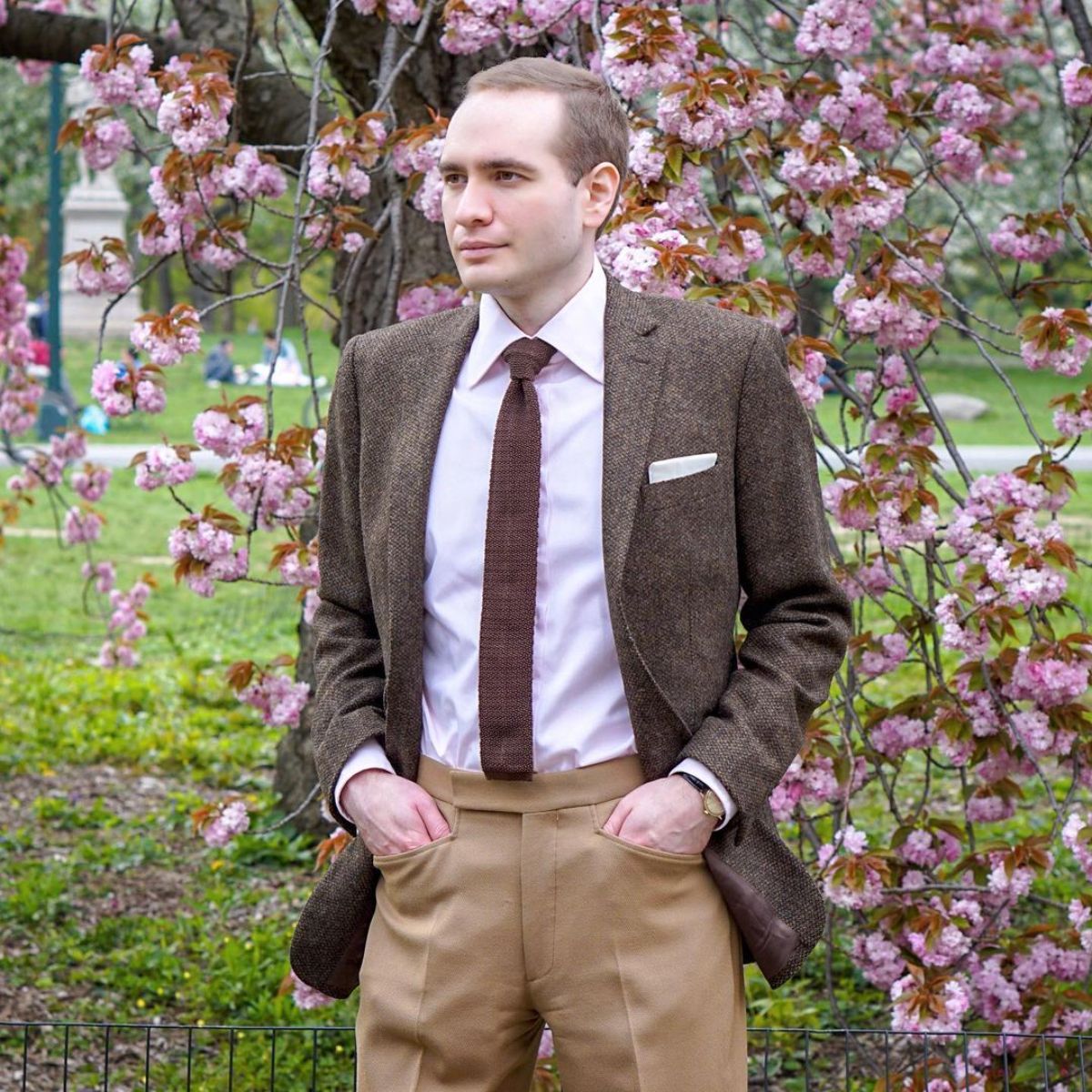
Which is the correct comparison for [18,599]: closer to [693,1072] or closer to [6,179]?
[693,1072]

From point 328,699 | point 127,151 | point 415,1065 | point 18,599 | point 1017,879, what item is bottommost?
point 18,599

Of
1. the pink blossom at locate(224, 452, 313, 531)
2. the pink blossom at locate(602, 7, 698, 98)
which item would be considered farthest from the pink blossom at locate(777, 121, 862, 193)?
the pink blossom at locate(224, 452, 313, 531)

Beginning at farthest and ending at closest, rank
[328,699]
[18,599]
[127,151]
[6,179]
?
1. [6,179]
2. [18,599]
3. [127,151]
4. [328,699]

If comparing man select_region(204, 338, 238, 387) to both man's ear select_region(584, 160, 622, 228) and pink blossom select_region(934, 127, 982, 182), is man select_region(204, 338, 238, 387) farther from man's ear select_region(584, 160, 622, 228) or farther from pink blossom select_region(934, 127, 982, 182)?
man's ear select_region(584, 160, 622, 228)

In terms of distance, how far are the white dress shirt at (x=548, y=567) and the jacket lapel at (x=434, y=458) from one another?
2 centimetres

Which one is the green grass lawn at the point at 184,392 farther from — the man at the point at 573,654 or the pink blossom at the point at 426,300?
the man at the point at 573,654

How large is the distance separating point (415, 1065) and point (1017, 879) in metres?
1.58

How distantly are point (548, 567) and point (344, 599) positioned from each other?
0.34m

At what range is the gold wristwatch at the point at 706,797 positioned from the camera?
6.18 ft

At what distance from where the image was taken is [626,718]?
193 cm

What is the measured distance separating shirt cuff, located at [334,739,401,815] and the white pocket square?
47cm

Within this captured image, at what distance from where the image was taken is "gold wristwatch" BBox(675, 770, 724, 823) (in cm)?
188

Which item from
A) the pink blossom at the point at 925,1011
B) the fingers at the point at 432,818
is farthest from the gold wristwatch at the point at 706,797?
the pink blossom at the point at 925,1011

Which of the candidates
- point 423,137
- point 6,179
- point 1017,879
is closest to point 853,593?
point 1017,879
